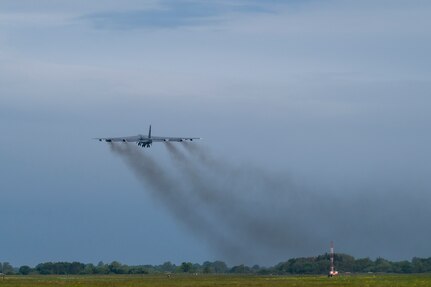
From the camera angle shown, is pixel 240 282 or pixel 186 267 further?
pixel 186 267

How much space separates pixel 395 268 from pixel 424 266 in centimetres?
738

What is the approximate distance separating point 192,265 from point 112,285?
80.3m

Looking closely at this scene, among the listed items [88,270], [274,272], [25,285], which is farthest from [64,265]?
[25,285]

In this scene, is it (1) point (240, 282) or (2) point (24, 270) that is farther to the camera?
(2) point (24, 270)

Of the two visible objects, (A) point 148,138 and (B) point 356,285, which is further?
(A) point 148,138

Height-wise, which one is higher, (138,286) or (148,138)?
(148,138)

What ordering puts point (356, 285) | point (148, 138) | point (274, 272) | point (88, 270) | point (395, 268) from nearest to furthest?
point (356, 285)
point (148, 138)
point (274, 272)
point (395, 268)
point (88, 270)

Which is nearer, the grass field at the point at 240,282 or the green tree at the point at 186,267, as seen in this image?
the grass field at the point at 240,282

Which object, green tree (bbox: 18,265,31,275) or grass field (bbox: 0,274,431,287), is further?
green tree (bbox: 18,265,31,275)

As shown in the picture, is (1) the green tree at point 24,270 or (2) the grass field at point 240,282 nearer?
(2) the grass field at point 240,282

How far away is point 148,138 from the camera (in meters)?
129

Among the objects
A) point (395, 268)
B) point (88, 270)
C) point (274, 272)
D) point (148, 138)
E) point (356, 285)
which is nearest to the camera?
point (356, 285)

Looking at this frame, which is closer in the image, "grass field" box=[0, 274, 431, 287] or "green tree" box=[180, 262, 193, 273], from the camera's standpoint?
"grass field" box=[0, 274, 431, 287]

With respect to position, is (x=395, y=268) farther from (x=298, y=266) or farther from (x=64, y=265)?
(x=64, y=265)
